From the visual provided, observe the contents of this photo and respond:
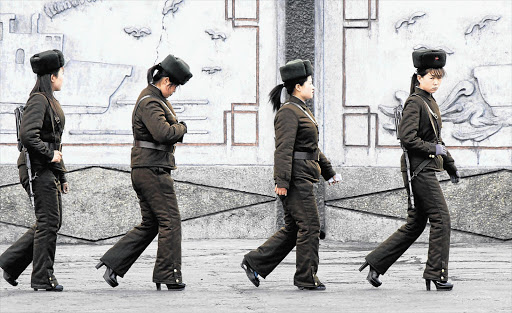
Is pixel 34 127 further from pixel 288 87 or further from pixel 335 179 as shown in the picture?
pixel 335 179

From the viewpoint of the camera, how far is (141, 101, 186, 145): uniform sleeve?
8023 mm

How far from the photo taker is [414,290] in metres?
8.17

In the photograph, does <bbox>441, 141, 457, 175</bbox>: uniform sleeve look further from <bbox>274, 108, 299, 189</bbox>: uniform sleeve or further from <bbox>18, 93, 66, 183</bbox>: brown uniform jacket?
<bbox>18, 93, 66, 183</bbox>: brown uniform jacket

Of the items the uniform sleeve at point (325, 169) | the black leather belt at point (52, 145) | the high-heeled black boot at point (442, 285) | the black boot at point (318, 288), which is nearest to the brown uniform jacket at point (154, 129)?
the black leather belt at point (52, 145)

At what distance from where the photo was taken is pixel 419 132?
8.31 meters

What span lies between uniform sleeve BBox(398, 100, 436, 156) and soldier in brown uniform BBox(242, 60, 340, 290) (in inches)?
23.2

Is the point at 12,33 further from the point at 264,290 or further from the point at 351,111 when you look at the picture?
the point at 264,290

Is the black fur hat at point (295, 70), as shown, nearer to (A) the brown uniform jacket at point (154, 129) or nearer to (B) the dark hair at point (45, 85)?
(A) the brown uniform jacket at point (154, 129)

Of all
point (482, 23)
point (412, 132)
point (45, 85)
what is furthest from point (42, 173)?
point (482, 23)

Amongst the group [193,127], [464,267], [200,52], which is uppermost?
[200,52]

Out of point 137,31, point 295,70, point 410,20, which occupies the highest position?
point 410,20

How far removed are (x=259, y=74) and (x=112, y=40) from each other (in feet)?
5.39

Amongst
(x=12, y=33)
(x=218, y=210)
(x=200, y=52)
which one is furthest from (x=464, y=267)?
(x=12, y=33)

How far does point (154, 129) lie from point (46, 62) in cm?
93
